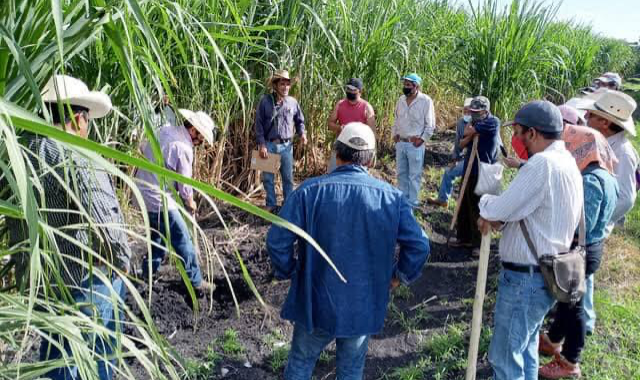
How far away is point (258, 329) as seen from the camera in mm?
4035

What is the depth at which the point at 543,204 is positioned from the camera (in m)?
2.67

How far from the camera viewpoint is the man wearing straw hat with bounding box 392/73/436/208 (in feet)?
20.5

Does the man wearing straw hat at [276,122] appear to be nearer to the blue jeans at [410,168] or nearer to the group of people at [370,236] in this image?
the blue jeans at [410,168]

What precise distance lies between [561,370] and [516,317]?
105cm

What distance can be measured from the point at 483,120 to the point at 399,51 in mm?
2582

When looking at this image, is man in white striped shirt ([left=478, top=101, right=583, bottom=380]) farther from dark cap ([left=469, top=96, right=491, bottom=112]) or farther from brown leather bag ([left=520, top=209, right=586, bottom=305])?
dark cap ([left=469, top=96, right=491, bottom=112])

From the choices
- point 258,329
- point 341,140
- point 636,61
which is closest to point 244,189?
point 258,329

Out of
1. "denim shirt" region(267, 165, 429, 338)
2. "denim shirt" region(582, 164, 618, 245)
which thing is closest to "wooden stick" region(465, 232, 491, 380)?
"denim shirt" region(267, 165, 429, 338)

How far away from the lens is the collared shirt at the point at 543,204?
262 cm

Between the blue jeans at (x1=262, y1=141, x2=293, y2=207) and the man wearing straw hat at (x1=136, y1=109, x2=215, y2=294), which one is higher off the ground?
the man wearing straw hat at (x1=136, y1=109, x2=215, y2=294)

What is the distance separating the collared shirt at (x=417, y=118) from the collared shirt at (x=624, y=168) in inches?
106

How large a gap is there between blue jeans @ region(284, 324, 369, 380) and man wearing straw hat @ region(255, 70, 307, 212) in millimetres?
2953

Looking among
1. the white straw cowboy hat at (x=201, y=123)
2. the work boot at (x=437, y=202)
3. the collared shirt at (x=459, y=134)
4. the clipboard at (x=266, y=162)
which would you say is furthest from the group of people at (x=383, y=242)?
the work boot at (x=437, y=202)

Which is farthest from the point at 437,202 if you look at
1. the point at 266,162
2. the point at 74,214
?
the point at 74,214
